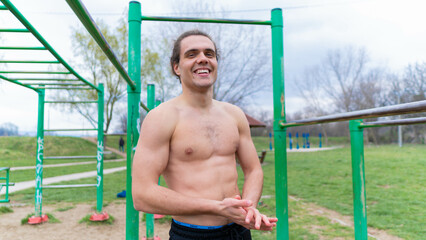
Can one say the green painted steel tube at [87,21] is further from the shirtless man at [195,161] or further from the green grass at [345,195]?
the green grass at [345,195]

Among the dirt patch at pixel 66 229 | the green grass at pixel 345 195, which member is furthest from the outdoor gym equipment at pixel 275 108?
the dirt patch at pixel 66 229

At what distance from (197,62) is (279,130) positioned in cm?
99

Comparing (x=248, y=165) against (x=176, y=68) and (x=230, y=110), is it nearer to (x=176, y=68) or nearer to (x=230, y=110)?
(x=230, y=110)

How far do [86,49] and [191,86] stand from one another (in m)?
15.8

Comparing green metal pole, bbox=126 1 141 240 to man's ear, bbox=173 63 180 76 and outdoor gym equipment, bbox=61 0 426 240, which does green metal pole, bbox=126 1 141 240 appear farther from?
man's ear, bbox=173 63 180 76

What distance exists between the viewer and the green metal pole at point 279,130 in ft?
6.54

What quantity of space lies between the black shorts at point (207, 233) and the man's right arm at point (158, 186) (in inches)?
6.9

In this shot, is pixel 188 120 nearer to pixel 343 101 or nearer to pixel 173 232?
pixel 173 232

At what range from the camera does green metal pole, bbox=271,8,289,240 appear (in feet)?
6.54

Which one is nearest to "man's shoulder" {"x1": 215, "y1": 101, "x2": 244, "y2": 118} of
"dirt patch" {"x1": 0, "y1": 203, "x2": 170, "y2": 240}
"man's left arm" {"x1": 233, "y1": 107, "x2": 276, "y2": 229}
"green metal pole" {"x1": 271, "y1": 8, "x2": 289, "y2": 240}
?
"man's left arm" {"x1": 233, "y1": 107, "x2": 276, "y2": 229}

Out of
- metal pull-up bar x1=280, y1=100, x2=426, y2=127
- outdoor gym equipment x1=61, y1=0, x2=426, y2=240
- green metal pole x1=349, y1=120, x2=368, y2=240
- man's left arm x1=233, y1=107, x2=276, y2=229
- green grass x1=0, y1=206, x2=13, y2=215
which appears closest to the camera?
metal pull-up bar x1=280, y1=100, x2=426, y2=127

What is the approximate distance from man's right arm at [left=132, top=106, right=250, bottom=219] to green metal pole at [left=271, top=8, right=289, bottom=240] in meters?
1.00

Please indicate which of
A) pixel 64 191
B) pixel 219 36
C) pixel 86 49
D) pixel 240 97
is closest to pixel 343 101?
pixel 240 97

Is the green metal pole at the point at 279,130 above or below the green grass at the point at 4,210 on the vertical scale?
above
